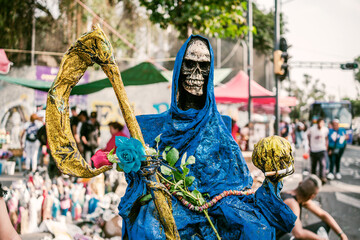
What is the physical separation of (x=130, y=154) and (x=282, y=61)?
916 centimetres

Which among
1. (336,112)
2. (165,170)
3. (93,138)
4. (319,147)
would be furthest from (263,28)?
(165,170)

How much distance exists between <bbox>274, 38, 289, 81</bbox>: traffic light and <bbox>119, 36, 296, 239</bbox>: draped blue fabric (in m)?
7.96

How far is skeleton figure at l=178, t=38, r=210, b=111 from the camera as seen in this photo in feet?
8.45

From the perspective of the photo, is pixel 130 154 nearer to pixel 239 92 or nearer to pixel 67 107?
pixel 67 107

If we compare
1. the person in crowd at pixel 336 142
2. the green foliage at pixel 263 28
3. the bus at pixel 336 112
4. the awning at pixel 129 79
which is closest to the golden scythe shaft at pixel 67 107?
the awning at pixel 129 79

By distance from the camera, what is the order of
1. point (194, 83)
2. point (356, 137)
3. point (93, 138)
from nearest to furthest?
point (194, 83)
point (93, 138)
point (356, 137)

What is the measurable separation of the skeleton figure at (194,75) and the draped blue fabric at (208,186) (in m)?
0.05

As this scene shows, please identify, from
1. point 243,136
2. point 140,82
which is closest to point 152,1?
point 140,82

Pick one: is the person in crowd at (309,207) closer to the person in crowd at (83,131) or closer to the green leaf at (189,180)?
the green leaf at (189,180)

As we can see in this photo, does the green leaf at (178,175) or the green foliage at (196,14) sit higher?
the green foliage at (196,14)

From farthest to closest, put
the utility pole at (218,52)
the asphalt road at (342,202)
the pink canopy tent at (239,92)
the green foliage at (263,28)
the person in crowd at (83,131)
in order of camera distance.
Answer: the green foliage at (263,28) → the utility pole at (218,52) → the pink canopy tent at (239,92) → the person in crowd at (83,131) → the asphalt road at (342,202)

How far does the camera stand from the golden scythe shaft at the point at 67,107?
1.73 m

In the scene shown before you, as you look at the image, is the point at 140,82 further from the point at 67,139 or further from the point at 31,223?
the point at 67,139

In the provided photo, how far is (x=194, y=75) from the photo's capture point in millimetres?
2580
